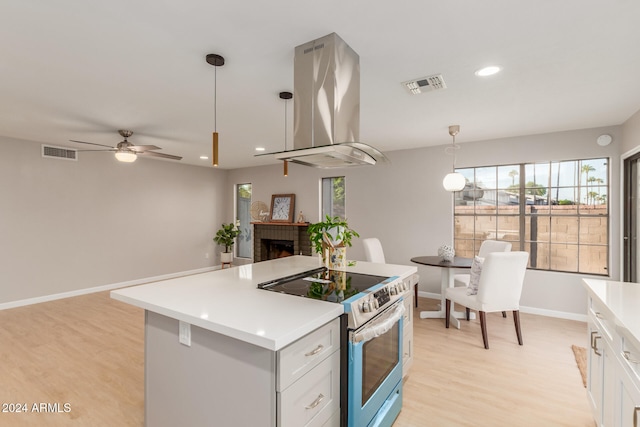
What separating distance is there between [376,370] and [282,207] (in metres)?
5.13

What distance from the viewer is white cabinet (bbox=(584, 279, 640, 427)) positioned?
1.24 m

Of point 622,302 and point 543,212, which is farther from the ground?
point 543,212

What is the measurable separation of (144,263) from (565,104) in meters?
6.90

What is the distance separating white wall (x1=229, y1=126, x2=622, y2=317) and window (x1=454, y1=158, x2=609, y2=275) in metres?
0.13

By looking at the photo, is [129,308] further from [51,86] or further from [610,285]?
[610,285]

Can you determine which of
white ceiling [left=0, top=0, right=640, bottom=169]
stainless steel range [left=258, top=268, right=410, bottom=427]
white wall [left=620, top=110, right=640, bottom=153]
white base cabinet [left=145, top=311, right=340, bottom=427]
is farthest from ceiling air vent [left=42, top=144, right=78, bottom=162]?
white wall [left=620, top=110, right=640, bottom=153]

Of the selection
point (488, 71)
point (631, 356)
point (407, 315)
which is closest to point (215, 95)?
point (488, 71)

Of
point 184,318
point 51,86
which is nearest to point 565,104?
point 184,318

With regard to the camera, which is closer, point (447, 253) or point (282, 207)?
point (447, 253)

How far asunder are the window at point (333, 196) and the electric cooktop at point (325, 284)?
363 centimetres

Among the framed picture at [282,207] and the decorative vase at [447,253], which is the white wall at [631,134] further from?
the framed picture at [282,207]

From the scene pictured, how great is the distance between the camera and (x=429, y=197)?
4.89m

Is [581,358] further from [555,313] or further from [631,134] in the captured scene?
[631,134]

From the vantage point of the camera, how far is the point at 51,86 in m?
2.64
